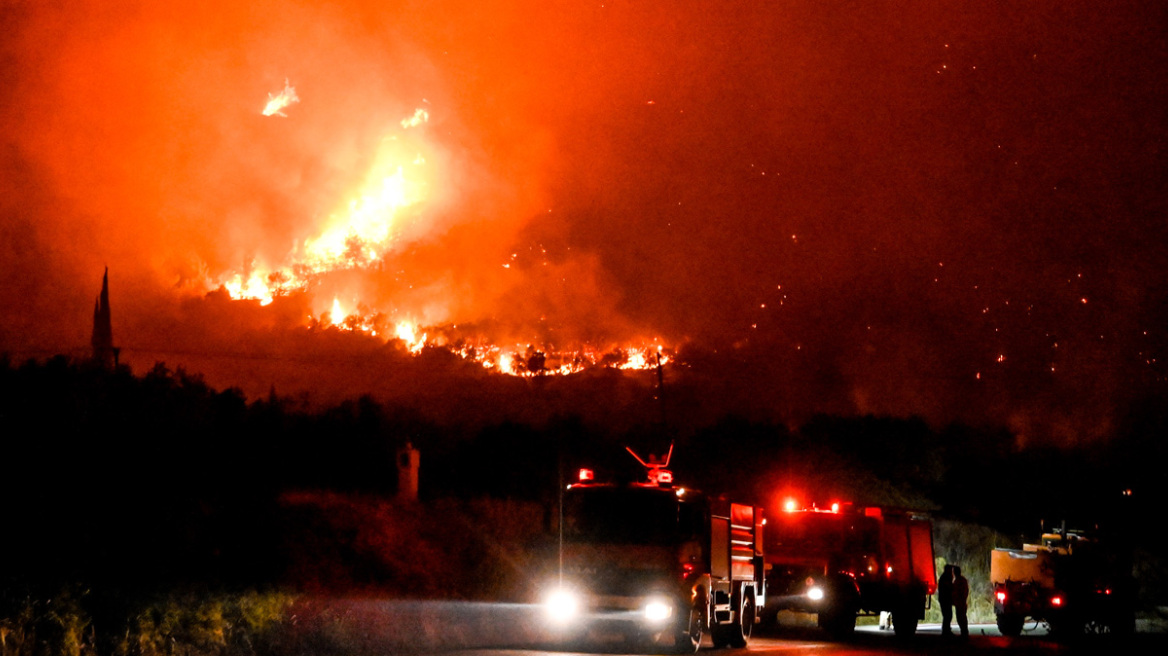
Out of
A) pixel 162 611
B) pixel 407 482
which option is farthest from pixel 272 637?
pixel 407 482

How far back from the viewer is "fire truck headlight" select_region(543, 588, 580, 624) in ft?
71.5

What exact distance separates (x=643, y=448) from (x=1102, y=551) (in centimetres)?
4222

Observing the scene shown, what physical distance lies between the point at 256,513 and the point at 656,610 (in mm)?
9911

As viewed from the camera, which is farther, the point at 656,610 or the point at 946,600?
the point at 946,600

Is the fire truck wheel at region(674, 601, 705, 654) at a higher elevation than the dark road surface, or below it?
higher

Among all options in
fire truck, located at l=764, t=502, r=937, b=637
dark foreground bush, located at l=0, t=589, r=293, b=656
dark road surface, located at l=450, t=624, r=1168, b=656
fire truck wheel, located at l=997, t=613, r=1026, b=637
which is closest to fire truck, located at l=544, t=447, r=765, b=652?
dark road surface, located at l=450, t=624, r=1168, b=656

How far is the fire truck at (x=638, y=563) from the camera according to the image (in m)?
21.6

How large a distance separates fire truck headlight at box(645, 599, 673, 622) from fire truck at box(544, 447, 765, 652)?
0.02 meters

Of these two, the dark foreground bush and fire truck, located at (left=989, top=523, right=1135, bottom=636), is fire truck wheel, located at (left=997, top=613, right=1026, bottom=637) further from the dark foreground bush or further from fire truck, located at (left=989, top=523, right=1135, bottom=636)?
the dark foreground bush

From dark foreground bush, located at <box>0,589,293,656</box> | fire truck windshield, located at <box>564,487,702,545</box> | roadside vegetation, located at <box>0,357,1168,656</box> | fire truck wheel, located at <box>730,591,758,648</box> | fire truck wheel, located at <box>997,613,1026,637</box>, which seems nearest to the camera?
dark foreground bush, located at <box>0,589,293,656</box>

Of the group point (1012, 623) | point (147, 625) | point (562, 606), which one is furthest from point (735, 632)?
point (147, 625)

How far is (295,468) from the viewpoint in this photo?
4081 centimetres

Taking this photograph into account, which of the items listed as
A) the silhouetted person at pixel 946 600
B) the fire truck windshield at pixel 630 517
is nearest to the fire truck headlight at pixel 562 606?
the fire truck windshield at pixel 630 517

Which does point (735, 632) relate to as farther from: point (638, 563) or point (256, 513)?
point (256, 513)
